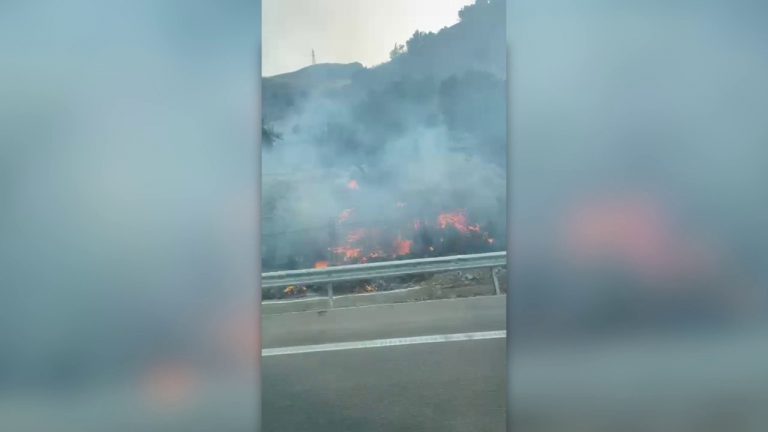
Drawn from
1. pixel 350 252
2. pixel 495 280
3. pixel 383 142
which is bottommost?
pixel 495 280

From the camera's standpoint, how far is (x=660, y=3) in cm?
197

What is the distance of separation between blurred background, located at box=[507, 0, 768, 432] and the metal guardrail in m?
0.18

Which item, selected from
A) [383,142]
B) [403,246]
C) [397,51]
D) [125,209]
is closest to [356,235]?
[403,246]

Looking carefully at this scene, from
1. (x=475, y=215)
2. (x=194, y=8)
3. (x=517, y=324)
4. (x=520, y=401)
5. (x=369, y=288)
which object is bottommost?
(x=520, y=401)

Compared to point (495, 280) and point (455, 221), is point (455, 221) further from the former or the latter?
point (495, 280)

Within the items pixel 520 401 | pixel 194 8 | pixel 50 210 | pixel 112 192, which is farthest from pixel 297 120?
pixel 520 401

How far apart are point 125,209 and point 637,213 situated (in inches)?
73.1

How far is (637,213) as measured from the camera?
6.54 feet

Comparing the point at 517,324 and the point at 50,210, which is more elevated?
the point at 50,210

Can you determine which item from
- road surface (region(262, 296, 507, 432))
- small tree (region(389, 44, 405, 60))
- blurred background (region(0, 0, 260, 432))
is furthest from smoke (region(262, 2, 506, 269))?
road surface (region(262, 296, 507, 432))

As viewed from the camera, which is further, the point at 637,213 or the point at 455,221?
the point at 637,213

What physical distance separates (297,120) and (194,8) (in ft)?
1.73

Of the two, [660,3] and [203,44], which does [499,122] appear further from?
[203,44]

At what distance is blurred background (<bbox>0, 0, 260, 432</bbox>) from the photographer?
1.85m
